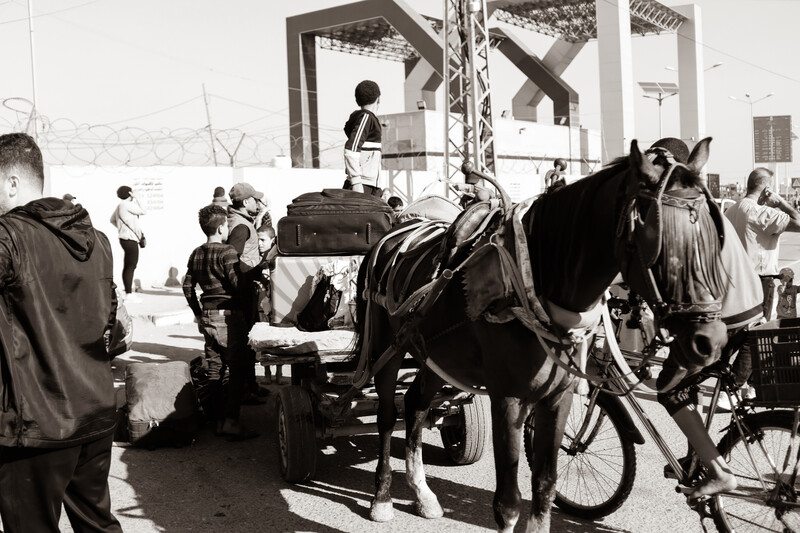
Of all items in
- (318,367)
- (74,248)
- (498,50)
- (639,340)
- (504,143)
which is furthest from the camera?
(498,50)

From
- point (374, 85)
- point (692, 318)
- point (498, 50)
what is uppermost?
point (498, 50)

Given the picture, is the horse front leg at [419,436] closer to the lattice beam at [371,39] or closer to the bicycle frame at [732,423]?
the bicycle frame at [732,423]

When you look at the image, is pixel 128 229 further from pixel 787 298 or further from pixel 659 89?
pixel 659 89

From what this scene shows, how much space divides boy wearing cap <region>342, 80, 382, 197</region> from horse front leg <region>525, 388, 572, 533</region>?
3520 millimetres

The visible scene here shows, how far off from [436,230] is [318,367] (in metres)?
1.57

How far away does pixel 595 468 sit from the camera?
4.74 meters

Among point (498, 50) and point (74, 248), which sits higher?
point (498, 50)

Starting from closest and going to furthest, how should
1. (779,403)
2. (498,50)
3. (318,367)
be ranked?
(779,403) → (318,367) → (498,50)

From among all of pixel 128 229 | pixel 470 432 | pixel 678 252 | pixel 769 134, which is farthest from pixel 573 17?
pixel 678 252

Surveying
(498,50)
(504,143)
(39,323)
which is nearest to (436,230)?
(39,323)

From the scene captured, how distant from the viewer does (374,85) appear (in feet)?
22.1

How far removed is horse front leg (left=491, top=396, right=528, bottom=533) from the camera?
351 cm

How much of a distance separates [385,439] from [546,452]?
145 centimetres

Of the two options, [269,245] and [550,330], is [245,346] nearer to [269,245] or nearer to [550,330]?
[269,245]
